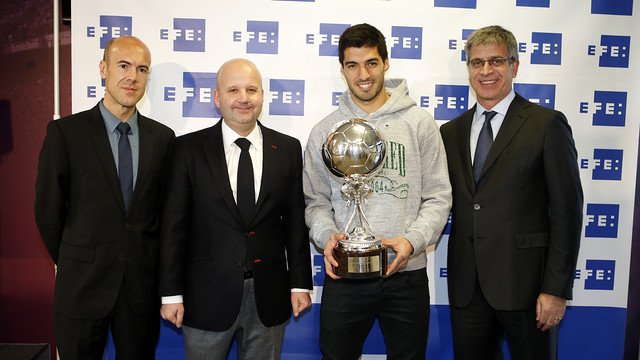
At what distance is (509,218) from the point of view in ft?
7.95

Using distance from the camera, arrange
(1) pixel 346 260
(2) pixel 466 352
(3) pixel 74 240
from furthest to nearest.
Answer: (2) pixel 466 352, (3) pixel 74 240, (1) pixel 346 260

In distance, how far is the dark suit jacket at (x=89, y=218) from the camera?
236 centimetres

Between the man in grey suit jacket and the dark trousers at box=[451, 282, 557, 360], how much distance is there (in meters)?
1.56

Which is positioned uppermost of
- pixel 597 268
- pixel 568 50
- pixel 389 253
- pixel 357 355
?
pixel 568 50

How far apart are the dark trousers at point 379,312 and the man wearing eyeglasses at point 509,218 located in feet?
0.85

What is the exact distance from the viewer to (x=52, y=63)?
3680mm

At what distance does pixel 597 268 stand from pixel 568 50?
4.78ft

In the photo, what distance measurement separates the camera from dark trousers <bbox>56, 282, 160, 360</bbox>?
7.77ft

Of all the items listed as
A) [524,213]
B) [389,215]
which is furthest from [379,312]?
[524,213]

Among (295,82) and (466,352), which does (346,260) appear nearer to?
(466,352)

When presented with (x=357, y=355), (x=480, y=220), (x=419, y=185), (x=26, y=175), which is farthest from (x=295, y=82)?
(x=26, y=175)

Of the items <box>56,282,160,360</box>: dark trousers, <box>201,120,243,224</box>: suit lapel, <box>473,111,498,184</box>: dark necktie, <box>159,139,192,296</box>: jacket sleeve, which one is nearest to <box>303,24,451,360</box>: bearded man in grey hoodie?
<box>473,111,498,184</box>: dark necktie

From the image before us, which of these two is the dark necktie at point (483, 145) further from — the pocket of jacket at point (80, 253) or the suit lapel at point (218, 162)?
the pocket of jacket at point (80, 253)

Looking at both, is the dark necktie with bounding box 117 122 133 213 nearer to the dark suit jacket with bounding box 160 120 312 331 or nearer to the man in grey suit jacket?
the man in grey suit jacket
